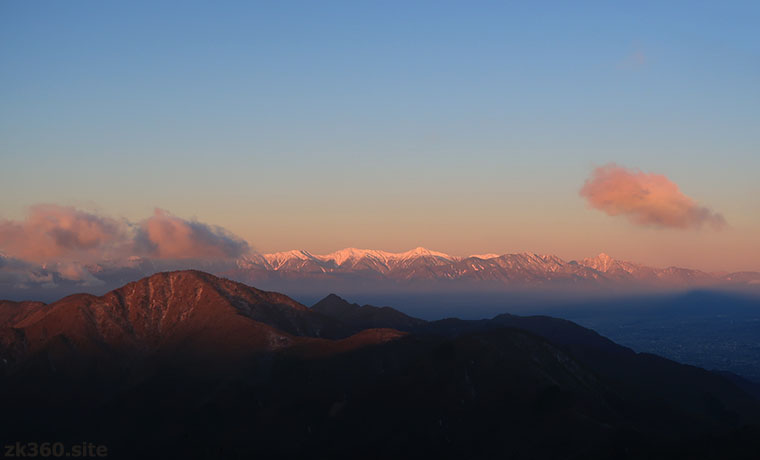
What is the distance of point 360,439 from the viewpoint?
196125 mm

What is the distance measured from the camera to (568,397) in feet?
608

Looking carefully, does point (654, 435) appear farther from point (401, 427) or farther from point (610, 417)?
point (401, 427)

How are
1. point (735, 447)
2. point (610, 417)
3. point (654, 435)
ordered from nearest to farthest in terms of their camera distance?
point (735, 447) → point (654, 435) → point (610, 417)

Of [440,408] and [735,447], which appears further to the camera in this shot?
[440,408]

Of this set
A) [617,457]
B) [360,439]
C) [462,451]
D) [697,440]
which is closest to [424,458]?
[462,451]

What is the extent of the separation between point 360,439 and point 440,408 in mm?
22916

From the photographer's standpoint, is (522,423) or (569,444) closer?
(569,444)

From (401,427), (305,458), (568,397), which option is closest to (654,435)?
(568,397)

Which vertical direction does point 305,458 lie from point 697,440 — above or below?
below

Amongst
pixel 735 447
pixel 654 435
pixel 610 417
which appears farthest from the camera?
pixel 610 417

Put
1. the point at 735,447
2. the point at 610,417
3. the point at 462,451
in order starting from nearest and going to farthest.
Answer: the point at 735,447 < the point at 462,451 < the point at 610,417

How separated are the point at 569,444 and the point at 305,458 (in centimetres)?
7227

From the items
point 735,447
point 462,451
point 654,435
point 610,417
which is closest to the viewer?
point 735,447

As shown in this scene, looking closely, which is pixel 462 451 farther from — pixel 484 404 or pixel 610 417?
pixel 610 417
